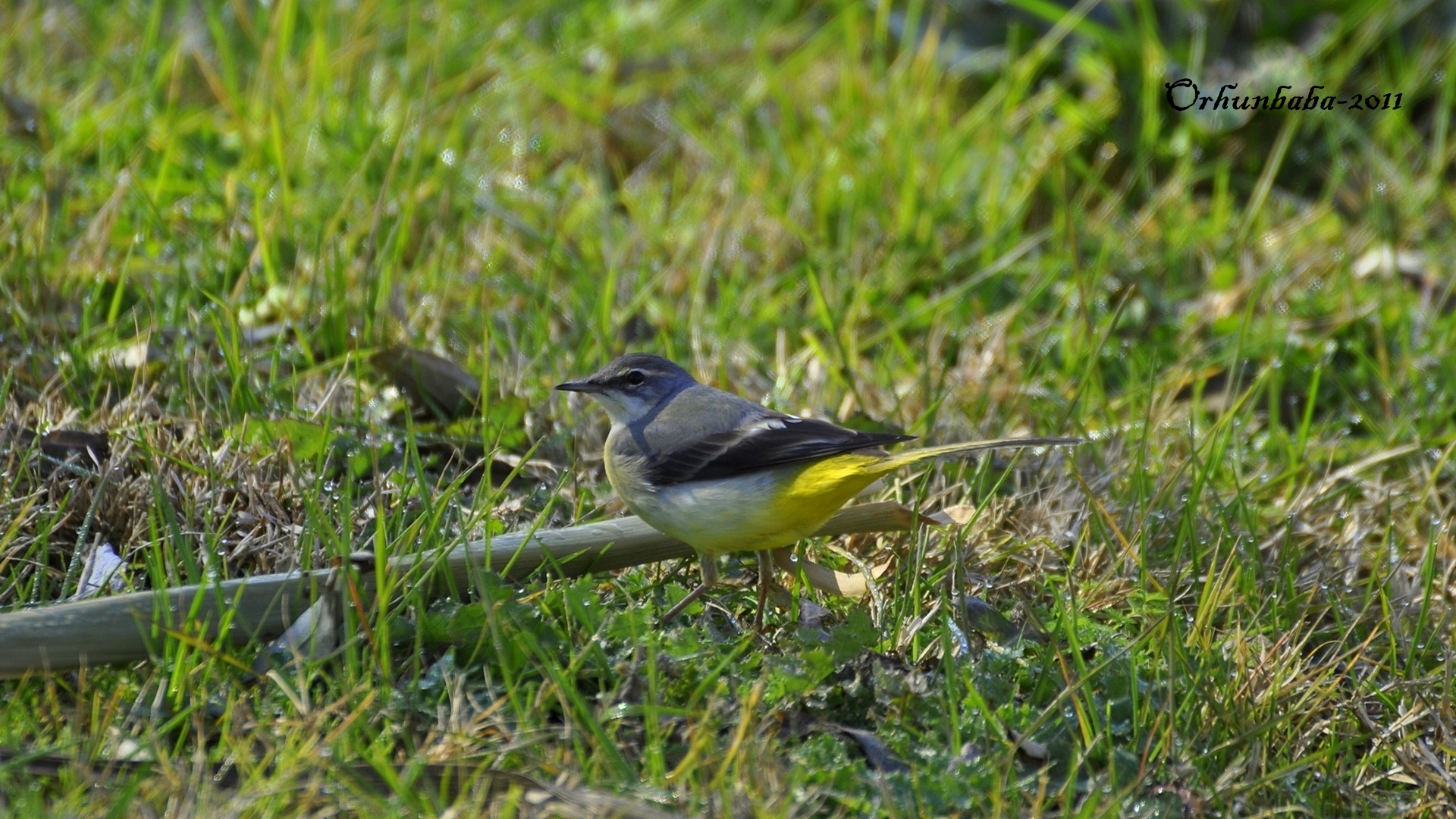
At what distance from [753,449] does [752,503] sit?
22 cm

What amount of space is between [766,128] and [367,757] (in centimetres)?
Result: 417

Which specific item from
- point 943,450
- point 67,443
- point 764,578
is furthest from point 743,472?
point 67,443

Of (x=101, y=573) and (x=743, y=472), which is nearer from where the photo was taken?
(x=101, y=573)

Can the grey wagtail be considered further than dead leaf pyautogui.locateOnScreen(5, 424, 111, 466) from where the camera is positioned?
No

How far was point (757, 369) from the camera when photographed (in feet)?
16.8

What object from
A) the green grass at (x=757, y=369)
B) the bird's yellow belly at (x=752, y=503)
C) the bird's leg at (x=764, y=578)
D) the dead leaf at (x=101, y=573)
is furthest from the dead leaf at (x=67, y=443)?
the bird's leg at (x=764, y=578)

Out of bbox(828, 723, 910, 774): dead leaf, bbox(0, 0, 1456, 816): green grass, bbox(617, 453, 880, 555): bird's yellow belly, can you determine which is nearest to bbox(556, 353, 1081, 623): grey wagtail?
bbox(617, 453, 880, 555): bird's yellow belly

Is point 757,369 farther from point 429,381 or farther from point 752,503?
point 752,503

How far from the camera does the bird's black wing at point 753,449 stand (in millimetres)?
3646

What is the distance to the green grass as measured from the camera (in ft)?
9.87

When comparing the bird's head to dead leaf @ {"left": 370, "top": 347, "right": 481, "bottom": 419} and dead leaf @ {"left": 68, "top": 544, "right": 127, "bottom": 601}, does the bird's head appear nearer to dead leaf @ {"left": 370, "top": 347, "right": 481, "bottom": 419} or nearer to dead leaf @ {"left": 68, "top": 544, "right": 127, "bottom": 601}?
dead leaf @ {"left": 370, "top": 347, "right": 481, "bottom": 419}

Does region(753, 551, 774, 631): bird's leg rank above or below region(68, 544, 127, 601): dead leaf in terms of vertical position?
below

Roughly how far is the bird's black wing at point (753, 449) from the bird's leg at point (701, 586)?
0.25 meters

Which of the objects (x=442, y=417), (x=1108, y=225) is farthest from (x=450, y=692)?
(x=1108, y=225)
